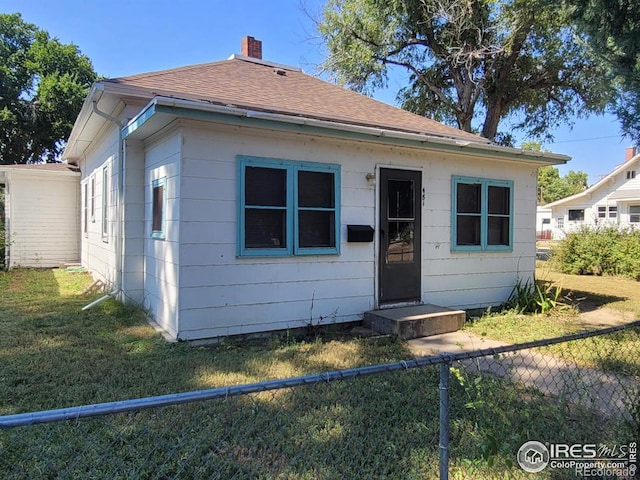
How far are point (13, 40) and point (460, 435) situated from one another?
35.4m

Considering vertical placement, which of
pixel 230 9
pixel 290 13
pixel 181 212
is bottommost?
pixel 181 212

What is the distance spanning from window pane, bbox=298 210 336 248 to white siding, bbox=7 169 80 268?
9.75 metres

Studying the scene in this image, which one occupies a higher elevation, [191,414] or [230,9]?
[230,9]

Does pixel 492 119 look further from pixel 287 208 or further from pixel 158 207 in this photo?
pixel 158 207

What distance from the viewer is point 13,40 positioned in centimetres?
2788

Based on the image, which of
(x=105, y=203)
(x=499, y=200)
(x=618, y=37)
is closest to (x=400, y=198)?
(x=499, y=200)

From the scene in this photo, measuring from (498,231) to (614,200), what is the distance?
949 inches

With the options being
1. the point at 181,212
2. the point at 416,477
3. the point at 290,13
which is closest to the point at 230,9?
the point at 290,13

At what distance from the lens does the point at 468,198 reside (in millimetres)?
7016

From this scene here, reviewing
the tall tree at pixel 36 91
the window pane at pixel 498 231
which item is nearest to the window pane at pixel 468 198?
the window pane at pixel 498 231

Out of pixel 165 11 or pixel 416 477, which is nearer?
pixel 416 477

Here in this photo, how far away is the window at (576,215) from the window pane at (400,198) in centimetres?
2951

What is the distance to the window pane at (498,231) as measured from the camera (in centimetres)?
727

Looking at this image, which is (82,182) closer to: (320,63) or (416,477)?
(320,63)
